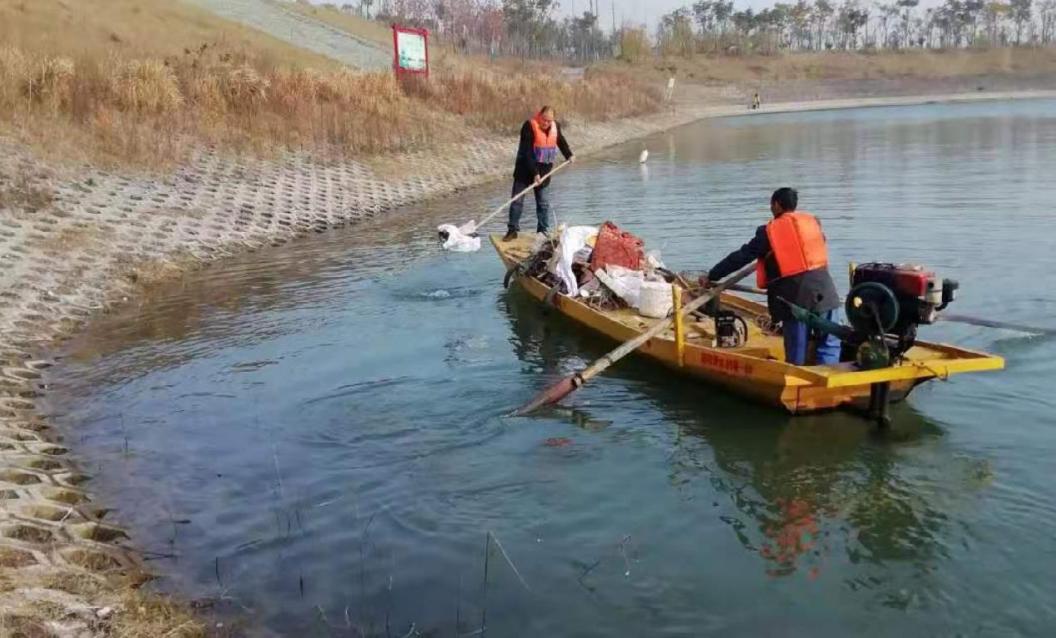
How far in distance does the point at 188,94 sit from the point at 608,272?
14.8m

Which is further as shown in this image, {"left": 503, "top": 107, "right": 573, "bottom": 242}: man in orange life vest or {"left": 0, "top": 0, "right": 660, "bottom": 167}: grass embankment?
{"left": 0, "top": 0, "right": 660, "bottom": 167}: grass embankment

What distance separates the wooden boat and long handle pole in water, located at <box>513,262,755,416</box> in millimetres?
269

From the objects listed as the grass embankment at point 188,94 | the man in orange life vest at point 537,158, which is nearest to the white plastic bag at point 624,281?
the man in orange life vest at point 537,158

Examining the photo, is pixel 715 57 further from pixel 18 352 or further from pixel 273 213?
pixel 18 352

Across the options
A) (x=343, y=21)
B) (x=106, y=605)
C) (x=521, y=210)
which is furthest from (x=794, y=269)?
(x=343, y=21)

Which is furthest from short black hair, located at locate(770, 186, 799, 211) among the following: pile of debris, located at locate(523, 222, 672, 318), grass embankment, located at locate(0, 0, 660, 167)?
grass embankment, located at locate(0, 0, 660, 167)

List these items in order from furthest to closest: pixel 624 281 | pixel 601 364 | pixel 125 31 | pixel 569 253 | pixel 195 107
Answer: pixel 125 31
pixel 195 107
pixel 569 253
pixel 624 281
pixel 601 364

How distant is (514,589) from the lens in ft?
17.3

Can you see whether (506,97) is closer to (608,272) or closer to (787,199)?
(608,272)

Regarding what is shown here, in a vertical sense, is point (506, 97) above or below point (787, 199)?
above

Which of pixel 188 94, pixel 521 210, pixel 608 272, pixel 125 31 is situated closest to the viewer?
pixel 608 272

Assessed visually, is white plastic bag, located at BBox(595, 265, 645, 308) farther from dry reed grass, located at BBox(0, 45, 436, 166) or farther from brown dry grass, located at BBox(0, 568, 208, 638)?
dry reed grass, located at BBox(0, 45, 436, 166)

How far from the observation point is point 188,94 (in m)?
21.5

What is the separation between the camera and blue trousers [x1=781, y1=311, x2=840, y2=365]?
749 centimetres
